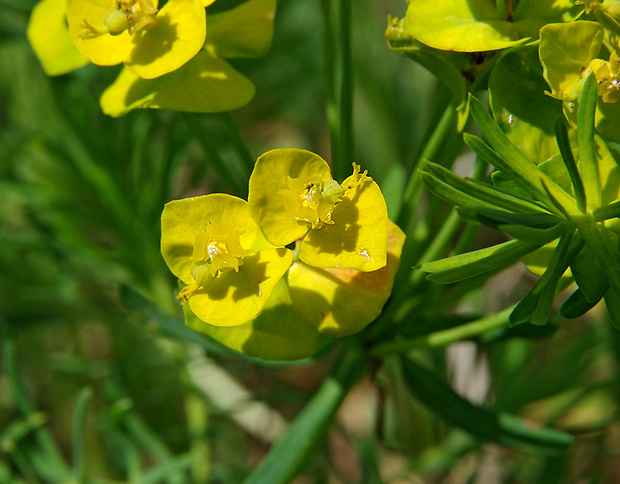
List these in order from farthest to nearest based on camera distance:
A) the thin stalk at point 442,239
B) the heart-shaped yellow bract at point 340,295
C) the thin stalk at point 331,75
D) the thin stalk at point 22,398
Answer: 1. the thin stalk at point 22,398
2. the thin stalk at point 331,75
3. the thin stalk at point 442,239
4. the heart-shaped yellow bract at point 340,295

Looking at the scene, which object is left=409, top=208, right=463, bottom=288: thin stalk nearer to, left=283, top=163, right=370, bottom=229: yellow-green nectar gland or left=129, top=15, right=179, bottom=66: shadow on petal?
left=283, top=163, right=370, bottom=229: yellow-green nectar gland

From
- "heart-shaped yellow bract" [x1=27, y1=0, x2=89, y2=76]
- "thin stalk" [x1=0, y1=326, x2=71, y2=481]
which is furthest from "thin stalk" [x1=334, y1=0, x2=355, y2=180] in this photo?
"thin stalk" [x1=0, y1=326, x2=71, y2=481]

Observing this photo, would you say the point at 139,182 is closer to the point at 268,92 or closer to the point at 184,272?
the point at 268,92

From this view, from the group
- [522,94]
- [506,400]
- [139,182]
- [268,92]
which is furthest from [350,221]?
[268,92]

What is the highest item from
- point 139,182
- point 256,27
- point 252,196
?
point 256,27

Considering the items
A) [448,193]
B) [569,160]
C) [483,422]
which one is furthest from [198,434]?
[569,160]

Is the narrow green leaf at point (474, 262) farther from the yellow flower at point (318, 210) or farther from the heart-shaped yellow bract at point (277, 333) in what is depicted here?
the heart-shaped yellow bract at point (277, 333)

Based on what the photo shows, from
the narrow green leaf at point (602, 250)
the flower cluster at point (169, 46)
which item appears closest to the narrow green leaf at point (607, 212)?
the narrow green leaf at point (602, 250)
